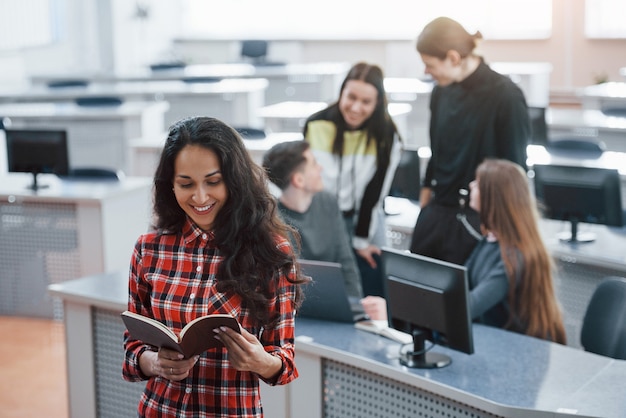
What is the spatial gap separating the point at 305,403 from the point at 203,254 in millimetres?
1245

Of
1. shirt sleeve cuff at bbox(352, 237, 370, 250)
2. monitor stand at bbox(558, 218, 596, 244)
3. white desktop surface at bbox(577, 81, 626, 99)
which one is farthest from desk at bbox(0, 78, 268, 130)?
shirt sleeve cuff at bbox(352, 237, 370, 250)

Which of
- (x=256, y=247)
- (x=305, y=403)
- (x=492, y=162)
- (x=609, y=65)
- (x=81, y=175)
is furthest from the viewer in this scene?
(x=609, y=65)

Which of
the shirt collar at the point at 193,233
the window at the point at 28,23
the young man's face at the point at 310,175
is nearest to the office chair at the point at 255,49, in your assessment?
the window at the point at 28,23

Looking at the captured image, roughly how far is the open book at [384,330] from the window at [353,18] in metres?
11.3

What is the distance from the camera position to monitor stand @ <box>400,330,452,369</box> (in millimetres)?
2881

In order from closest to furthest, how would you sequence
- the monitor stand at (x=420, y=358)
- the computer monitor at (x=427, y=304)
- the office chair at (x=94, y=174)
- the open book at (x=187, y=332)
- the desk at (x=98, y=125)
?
1. the open book at (x=187, y=332)
2. the computer monitor at (x=427, y=304)
3. the monitor stand at (x=420, y=358)
4. the office chair at (x=94, y=174)
5. the desk at (x=98, y=125)

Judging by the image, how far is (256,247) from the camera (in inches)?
82.0

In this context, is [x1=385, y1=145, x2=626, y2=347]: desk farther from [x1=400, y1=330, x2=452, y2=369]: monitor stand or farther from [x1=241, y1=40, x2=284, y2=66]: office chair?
[x1=241, y1=40, x2=284, y2=66]: office chair

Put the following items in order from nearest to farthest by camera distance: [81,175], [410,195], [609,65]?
[410,195], [81,175], [609,65]

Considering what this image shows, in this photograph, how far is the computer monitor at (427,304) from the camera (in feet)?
9.04

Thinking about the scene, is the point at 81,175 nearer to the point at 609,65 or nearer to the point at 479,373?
the point at 479,373

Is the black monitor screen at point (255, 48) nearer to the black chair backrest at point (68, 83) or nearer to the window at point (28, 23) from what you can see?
the window at point (28, 23)

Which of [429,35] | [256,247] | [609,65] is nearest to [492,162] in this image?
[429,35]

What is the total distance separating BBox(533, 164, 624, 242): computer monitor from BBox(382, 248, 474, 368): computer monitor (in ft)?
5.89
